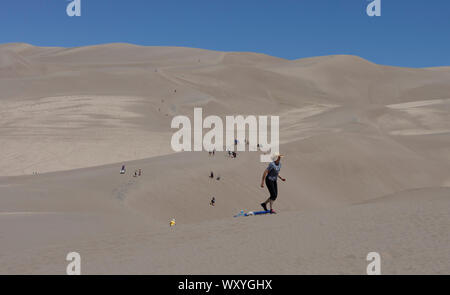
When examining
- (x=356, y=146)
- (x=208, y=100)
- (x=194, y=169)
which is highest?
(x=208, y=100)

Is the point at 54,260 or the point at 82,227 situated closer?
the point at 54,260

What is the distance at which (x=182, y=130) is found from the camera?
50938 mm

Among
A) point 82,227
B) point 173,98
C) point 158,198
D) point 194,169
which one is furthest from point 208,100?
point 82,227

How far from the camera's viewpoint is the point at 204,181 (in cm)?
2420

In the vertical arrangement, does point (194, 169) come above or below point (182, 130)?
below

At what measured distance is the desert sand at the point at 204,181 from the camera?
880 centimetres

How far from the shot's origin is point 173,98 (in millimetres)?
68312

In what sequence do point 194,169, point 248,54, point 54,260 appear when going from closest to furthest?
1. point 54,260
2. point 194,169
3. point 248,54

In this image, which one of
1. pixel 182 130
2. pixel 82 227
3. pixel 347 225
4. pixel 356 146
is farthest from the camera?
pixel 182 130

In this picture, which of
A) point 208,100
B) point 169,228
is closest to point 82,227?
point 169,228

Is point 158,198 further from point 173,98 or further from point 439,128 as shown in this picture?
point 173,98

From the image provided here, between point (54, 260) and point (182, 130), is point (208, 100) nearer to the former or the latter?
point (182, 130)

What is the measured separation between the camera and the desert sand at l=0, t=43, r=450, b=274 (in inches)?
347
